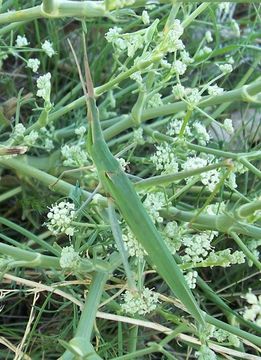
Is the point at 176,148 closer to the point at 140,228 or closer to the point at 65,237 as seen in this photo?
the point at 140,228

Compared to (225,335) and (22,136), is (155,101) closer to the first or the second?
(22,136)

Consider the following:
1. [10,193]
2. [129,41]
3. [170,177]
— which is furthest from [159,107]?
[10,193]

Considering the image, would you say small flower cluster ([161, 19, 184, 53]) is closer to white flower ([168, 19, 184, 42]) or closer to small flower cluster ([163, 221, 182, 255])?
white flower ([168, 19, 184, 42])

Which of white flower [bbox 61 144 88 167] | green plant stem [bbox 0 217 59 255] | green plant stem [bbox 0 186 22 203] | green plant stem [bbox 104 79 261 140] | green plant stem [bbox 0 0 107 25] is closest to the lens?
green plant stem [bbox 0 0 107 25]

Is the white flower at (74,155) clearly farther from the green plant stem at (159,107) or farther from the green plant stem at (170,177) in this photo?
the green plant stem at (170,177)

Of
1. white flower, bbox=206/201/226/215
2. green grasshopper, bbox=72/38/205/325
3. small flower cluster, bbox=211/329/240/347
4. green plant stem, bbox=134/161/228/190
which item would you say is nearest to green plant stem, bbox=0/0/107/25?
green grasshopper, bbox=72/38/205/325

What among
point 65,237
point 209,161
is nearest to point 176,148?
point 209,161
